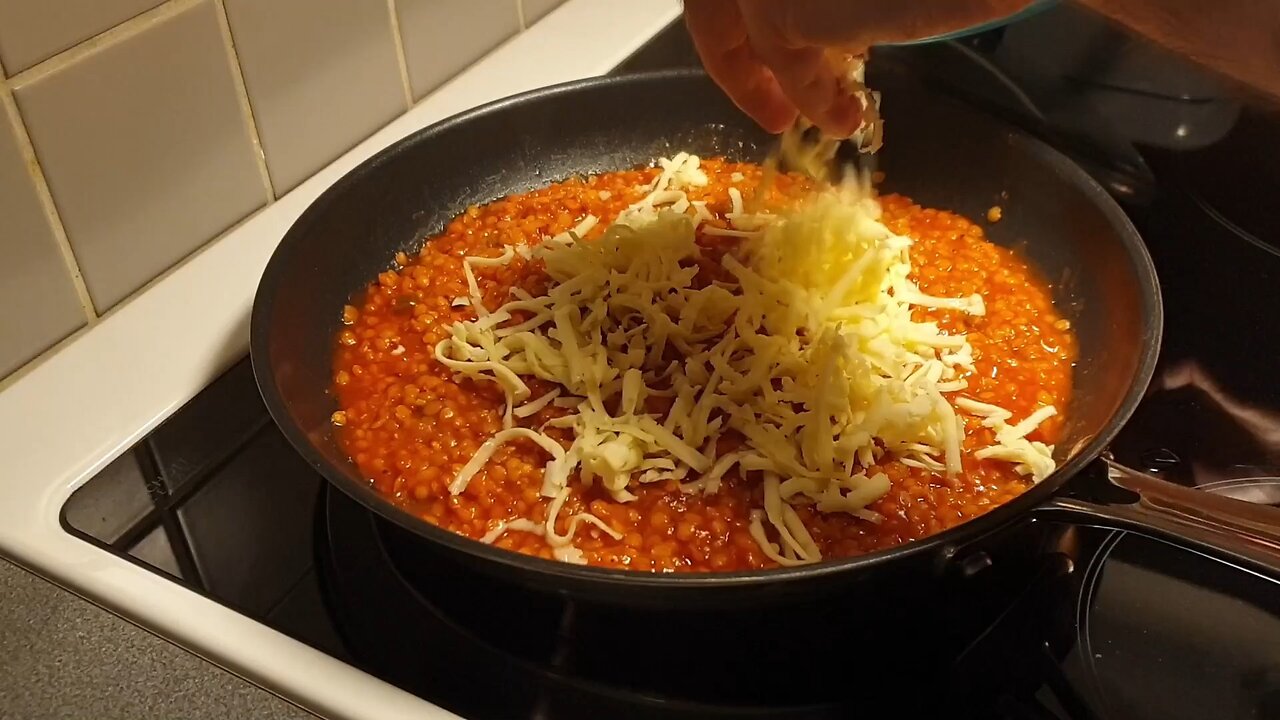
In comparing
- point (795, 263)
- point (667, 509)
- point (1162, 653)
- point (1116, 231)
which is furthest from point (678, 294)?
point (1162, 653)

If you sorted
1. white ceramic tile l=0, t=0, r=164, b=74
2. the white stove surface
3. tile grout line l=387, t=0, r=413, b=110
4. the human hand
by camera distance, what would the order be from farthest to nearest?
tile grout line l=387, t=0, r=413, b=110 → white ceramic tile l=0, t=0, r=164, b=74 → the white stove surface → the human hand

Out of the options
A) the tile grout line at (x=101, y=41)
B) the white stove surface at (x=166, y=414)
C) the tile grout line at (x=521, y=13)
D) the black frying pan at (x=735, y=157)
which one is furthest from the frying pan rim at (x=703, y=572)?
the tile grout line at (x=521, y=13)

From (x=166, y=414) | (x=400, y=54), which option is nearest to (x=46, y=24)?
(x=166, y=414)

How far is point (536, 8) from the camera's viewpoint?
148cm

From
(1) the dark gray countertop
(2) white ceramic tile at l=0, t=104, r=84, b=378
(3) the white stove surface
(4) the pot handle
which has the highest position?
(2) white ceramic tile at l=0, t=104, r=84, b=378

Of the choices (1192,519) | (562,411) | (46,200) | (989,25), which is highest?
(989,25)

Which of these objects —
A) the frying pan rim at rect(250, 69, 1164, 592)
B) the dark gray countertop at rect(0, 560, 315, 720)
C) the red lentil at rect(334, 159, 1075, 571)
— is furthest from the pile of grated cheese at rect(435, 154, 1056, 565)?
the dark gray countertop at rect(0, 560, 315, 720)

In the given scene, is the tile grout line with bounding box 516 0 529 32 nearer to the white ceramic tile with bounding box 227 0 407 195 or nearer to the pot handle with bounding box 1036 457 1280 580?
the white ceramic tile with bounding box 227 0 407 195

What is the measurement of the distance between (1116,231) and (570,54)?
74 centimetres

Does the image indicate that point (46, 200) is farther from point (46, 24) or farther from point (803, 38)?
point (803, 38)

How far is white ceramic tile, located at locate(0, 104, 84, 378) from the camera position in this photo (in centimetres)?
90

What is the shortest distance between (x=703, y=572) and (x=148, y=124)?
67 centimetres

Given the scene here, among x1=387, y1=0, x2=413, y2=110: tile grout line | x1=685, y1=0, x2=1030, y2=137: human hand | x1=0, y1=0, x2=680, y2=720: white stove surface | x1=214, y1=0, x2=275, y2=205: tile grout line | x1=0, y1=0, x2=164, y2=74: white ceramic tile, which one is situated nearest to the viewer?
x1=685, y1=0, x2=1030, y2=137: human hand

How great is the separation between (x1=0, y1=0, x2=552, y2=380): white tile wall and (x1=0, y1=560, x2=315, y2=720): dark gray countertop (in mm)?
305
